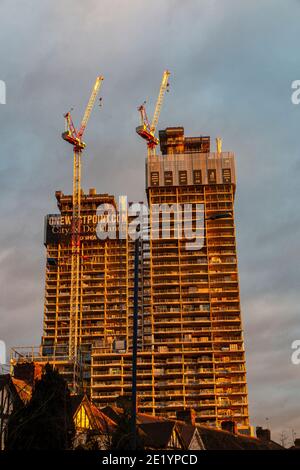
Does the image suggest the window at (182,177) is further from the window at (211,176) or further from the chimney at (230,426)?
the chimney at (230,426)

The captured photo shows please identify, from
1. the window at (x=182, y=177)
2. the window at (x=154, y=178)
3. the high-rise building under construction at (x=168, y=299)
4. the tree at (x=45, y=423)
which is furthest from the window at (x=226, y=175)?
the tree at (x=45, y=423)

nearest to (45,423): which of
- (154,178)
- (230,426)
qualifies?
(230,426)

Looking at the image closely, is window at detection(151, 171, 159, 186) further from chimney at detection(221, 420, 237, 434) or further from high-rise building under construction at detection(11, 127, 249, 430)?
chimney at detection(221, 420, 237, 434)

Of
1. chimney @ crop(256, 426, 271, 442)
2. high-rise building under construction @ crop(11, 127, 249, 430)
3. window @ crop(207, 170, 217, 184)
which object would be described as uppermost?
window @ crop(207, 170, 217, 184)

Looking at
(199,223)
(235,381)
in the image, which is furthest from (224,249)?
(235,381)

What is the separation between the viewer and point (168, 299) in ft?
534

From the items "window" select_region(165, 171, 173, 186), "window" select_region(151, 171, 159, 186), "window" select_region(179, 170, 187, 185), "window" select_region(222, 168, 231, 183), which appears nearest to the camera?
"window" select_region(222, 168, 231, 183)

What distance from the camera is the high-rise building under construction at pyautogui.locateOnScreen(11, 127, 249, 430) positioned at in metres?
150

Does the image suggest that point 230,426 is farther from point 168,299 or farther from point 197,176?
point 197,176

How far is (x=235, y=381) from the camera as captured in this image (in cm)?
15112

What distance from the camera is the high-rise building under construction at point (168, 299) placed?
150500mm

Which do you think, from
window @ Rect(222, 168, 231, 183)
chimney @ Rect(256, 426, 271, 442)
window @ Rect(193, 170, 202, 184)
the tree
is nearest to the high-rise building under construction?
window @ Rect(193, 170, 202, 184)

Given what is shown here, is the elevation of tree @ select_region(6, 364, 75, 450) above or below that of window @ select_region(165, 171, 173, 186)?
below
